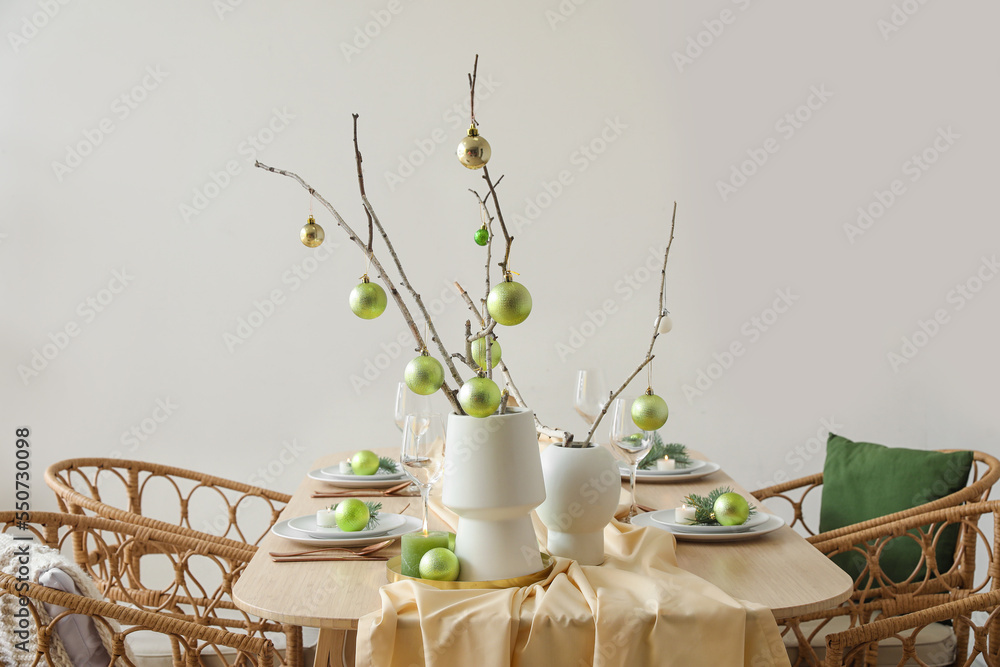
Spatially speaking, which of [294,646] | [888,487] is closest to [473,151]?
[294,646]

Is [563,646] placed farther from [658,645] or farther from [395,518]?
[395,518]

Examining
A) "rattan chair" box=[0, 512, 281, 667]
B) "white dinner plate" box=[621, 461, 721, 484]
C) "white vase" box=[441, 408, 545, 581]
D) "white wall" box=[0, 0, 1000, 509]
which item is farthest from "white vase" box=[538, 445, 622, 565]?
"white wall" box=[0, 0, 1000, 509]

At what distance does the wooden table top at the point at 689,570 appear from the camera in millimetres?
1164

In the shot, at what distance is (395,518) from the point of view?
165 cm

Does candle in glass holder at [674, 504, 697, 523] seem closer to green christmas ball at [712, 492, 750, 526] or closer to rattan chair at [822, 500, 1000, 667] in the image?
green christmas ball at [712, 492, 750, 526]

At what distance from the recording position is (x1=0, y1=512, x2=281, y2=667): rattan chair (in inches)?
46.0

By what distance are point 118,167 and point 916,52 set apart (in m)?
2.89

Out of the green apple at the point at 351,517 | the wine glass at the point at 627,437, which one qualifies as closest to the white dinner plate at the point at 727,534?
the wine glass at the point at 627,437

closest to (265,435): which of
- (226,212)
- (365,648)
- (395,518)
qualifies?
(226,212)

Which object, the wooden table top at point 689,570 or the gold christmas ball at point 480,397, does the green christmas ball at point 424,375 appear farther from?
the wooden table top at point 689,570

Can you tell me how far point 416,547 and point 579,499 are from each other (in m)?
0.24

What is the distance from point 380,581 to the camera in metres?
1.30

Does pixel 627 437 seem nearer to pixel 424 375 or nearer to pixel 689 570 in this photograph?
pixel 689 570

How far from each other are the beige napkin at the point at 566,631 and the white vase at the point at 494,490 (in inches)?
2.7
